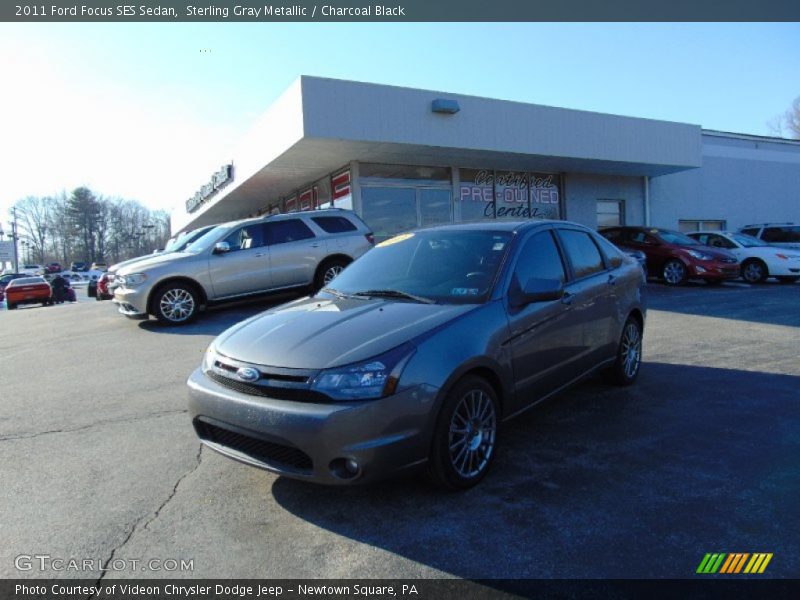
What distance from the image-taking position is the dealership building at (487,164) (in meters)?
12.5

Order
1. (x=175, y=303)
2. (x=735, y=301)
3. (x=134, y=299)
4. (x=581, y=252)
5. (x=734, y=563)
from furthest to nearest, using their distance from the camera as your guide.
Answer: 1. (x=735, y=301)
2. (x=175, y=303)
3. (x=134, y=299)
4. (x=581, y=252)
5. (x=734, y=563)

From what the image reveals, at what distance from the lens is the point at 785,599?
7.48ft

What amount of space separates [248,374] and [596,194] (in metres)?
18.5

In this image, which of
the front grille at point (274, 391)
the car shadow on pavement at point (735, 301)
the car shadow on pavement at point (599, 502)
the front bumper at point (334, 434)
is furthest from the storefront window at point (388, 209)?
the front bumper at point (334, 434)

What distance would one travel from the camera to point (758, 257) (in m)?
15.4

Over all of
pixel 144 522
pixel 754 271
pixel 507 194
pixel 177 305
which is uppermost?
pixel 507 194

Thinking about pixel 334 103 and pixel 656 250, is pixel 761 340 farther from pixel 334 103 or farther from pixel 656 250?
pixel 334 103

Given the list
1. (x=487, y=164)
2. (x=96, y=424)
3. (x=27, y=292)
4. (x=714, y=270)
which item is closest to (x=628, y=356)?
(x=96, y=424)

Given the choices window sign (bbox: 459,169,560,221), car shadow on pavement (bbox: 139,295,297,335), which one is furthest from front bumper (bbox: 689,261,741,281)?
car shadow on pavement (bbox: 139,295,297,335)

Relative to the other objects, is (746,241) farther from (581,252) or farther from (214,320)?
(214,320)

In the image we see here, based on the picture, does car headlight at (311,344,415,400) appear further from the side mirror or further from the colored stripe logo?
the colored stripe logo

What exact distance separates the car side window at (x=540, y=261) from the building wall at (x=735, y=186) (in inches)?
723

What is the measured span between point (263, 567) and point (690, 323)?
8.29 metres

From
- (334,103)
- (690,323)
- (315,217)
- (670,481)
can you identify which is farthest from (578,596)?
(334,103)
